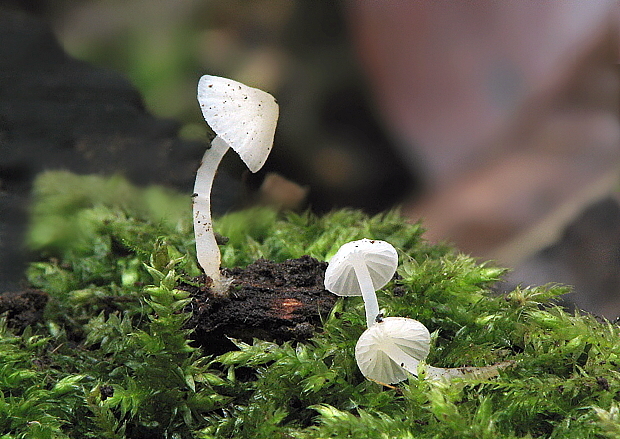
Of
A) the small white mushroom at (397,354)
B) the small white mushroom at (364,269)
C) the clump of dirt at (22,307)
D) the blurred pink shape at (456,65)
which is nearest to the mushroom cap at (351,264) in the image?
the small white mushroom at (364,269)

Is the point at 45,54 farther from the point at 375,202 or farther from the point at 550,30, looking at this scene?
the point at 550,30

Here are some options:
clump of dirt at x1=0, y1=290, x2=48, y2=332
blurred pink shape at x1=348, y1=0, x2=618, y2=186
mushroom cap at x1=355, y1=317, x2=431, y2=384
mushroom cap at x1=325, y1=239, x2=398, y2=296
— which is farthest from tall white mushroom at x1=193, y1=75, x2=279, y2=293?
blurred pink shape at x1=348, y1=0, x2=618, y2=186

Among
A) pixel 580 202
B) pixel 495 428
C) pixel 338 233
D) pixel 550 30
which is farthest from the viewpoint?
pixel 550 30

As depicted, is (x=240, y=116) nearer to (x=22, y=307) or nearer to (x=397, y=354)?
(x=397, y=354)

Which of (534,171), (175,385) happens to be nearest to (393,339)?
(175,385)

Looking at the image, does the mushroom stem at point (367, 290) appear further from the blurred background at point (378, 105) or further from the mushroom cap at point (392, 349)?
the blurred background at point (378, 105)

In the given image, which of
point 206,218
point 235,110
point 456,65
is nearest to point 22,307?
point 206,218
